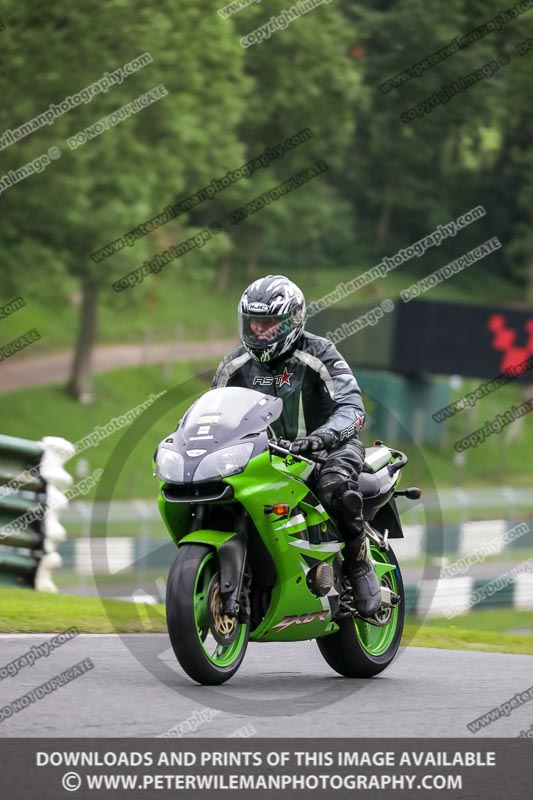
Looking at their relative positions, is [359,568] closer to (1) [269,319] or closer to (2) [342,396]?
(2) [342,396]

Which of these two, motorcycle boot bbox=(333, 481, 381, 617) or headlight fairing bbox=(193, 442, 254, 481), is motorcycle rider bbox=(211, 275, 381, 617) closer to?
motorcycle boot bbox=(333, 481, 381, 617)

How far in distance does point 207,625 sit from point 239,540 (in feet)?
1.39

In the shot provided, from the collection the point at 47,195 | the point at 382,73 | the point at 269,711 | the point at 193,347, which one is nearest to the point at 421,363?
the point at 47,195

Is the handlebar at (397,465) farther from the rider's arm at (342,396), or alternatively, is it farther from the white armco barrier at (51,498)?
the white armco barrier at (51,498)

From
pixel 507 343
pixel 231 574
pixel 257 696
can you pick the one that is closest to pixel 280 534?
pixel 231 574

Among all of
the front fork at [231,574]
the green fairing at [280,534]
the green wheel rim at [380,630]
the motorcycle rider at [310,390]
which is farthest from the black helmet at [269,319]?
the green wheel rim at [380,630]

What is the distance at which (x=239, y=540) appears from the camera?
23.0 ft

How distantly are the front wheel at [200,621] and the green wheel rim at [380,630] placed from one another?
1.25 metres

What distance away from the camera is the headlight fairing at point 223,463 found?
6.91 m

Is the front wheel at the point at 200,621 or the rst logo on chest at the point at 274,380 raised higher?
the rst logo on chest at the point at 274,380

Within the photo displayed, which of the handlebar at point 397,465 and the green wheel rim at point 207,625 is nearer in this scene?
the green wheel rim at point 207,625

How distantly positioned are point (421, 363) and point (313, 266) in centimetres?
2968

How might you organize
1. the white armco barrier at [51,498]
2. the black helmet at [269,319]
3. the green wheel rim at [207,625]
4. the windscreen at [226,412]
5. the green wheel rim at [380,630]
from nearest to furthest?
1. the green wheel rim at [207,625]
2. the windscreen at [226,412]
3. the black helmet at [269,319]
4. the green wheel rim at [380,630]
5. the white armco barrier at [51,498]

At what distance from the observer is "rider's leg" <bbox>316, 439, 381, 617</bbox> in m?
7.52
